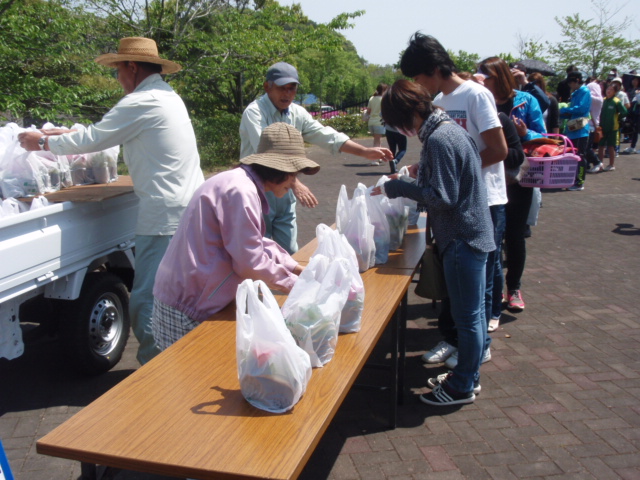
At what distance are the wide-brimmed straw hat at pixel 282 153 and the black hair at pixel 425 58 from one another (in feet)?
3.66

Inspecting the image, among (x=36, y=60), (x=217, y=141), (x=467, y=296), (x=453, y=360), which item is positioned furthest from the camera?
(x=217, y=141)

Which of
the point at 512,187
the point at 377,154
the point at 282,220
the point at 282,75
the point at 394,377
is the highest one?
the point at 282,75

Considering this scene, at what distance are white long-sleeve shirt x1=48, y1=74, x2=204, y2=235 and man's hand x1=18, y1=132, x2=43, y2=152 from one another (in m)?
0.16

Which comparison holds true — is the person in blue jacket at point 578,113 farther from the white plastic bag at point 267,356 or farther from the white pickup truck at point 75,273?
the white plastic bag at point 267,356

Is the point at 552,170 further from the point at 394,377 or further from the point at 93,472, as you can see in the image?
the point at 93,472

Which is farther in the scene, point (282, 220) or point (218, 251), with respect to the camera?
point (282, 220)

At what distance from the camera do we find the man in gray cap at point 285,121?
159 inches

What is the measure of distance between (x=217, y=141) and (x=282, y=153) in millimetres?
11982

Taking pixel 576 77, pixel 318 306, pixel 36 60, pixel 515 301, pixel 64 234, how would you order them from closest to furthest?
1. pixel 318 306
2. pixel 64 234
3. pixel 515 301
4. pixel 36 60
5. pixel 576 77

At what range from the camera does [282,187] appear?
8.32 feet

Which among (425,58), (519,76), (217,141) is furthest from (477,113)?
(217,141)

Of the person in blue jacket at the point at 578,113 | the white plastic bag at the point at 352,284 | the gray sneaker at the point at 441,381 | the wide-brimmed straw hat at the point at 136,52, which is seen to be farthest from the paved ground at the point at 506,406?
the person in blue jacket at the point at 578,113

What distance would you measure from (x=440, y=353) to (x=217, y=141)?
11.0m

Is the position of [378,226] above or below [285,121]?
below
